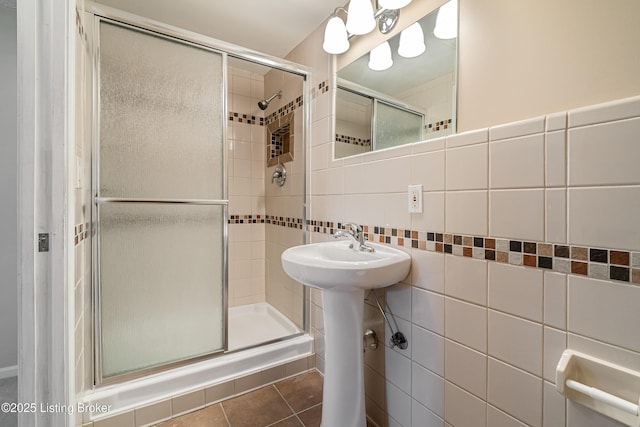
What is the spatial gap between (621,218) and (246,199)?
7.71ft

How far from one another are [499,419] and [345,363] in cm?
54

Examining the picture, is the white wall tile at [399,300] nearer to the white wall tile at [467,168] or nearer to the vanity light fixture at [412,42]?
the white wall tile at [467,168]

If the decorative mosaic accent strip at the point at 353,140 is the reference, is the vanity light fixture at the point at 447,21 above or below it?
above

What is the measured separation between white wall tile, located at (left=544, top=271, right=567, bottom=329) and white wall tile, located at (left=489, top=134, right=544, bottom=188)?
257mm

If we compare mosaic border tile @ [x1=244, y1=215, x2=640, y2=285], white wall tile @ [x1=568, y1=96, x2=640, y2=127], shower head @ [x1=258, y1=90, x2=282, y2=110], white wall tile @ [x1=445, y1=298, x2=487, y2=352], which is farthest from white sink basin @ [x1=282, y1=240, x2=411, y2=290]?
shower head @ [x1=258, y1=90, x2=282, y2=110]

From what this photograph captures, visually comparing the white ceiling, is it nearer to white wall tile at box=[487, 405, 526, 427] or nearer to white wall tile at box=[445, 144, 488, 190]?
white wall tile at box=[445, 144, 488, 190]

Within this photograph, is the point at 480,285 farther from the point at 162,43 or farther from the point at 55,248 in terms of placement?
the point at 162,43

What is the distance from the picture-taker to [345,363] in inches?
45.4

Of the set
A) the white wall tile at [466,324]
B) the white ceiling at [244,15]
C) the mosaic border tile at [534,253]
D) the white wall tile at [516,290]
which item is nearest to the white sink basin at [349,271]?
the mosaic border tile at [534,253]

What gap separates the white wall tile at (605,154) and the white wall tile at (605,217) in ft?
0.09

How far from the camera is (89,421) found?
1169 mm

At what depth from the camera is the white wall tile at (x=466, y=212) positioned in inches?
35.1

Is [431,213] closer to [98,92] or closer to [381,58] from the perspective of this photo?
[381,58]

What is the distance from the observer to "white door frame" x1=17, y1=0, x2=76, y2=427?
0.84 metres
